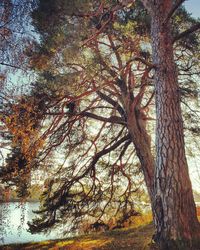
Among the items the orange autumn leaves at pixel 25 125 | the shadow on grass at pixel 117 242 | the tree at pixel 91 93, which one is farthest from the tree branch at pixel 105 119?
the shadow on grass at pixel 117 242

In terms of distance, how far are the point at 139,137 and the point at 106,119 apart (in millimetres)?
1350

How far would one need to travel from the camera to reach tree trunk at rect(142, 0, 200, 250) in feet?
17.2

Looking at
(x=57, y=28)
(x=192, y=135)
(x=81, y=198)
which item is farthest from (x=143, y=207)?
(x=57, y=28)

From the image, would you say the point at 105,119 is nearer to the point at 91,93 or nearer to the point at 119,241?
the point at 91,93

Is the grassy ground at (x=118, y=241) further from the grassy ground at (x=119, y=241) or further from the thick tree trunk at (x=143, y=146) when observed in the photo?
the thick tree trunk at (x=143, y=146)

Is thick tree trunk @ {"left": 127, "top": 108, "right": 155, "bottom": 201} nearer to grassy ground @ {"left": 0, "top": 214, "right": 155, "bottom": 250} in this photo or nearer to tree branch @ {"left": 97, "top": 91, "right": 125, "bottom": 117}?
tree branch @ {"left": 97, "top": 91, "right": 125, "bottom": 117}

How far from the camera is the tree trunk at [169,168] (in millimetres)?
5246

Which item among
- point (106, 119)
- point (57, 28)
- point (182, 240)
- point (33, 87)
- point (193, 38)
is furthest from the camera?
point (106, 119)

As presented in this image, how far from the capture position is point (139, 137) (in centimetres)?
917

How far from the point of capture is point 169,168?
551cm

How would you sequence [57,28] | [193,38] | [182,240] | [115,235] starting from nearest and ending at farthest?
[182,240], [57,28], [193,38], [115,235]

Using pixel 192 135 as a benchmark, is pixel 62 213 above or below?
below

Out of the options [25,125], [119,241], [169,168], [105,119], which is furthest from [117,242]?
[169,168]

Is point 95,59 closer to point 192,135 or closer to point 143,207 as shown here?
point 192,135
